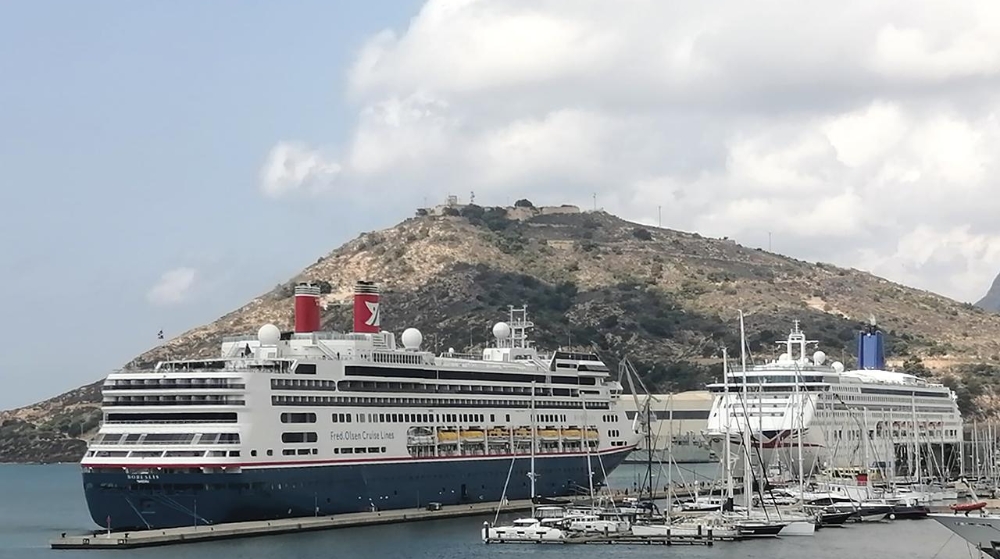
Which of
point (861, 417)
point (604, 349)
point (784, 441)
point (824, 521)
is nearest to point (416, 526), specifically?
point (824, 521)

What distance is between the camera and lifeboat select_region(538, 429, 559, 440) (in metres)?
96.2

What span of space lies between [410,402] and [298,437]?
9.72 m

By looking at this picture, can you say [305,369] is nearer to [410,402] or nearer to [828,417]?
[410,402]

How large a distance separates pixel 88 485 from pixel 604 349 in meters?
124

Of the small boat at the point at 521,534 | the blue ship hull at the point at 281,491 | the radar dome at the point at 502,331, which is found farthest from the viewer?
the radar dome at the point at 502,331

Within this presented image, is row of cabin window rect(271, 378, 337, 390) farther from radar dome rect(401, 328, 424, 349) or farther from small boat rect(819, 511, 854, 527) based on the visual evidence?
small boat rect(819, 511, 854, 527)

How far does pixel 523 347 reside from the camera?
9962 centimetres

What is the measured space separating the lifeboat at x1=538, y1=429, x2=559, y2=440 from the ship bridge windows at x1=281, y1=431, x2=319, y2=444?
20.3 meters

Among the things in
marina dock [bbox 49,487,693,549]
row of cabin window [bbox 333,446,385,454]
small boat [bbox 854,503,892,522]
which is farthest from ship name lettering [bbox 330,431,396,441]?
small boat [bbox 854,503,892,522]

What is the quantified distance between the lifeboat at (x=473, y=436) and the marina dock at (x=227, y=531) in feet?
21.8

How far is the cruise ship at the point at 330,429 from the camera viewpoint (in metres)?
74.9

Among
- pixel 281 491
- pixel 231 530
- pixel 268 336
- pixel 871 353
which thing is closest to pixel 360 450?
pixel 281 491

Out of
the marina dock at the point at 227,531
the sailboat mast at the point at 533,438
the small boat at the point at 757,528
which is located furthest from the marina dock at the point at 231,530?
the small boat at the point at 757,528

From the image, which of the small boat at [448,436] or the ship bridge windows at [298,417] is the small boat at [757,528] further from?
the ship bridge windows at [298,417]
